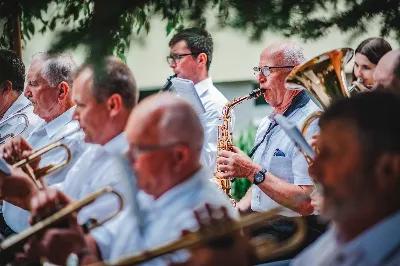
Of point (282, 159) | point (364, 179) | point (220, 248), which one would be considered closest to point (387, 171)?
point (364, 179)

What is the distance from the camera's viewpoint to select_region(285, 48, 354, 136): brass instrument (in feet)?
12.9

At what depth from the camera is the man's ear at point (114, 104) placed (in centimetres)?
382

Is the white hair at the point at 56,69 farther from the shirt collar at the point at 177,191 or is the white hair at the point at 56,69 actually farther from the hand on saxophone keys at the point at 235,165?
the shirt collar at the point at 177,191

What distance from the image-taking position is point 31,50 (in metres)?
3.47

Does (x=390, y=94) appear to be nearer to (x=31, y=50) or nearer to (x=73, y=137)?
(x=31, y=50)

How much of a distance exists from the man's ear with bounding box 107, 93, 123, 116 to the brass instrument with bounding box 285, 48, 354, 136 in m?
1.00

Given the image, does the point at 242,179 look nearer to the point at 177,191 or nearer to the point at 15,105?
the point at 15,105

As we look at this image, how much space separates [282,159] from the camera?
4.81 metres

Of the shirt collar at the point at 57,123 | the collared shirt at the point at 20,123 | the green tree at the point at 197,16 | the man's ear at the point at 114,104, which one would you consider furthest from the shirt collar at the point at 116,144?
the collared shirt at the point at 20,123

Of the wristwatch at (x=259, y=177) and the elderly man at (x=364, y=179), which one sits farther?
the wristwatch at (x=259, y=177)

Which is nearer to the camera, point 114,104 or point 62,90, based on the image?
point 114,104

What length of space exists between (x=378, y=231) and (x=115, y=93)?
1825mm

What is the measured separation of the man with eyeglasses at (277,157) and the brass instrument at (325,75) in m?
0.41

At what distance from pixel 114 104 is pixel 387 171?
182 centimetres
